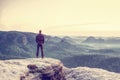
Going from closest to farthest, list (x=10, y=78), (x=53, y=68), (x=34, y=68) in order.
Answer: (x=10, y=78) → (x=34, y=68) → (x=53, y=68)

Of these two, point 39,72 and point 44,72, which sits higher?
point 39,72

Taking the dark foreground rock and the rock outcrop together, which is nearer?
the rock outcrop

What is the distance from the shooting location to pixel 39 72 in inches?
2899

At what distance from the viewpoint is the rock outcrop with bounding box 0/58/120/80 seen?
2650 inches

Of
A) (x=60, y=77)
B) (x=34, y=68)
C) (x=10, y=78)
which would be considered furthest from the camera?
(x=60, y=77)

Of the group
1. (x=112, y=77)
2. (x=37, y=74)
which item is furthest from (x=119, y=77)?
(x=37, y=74)

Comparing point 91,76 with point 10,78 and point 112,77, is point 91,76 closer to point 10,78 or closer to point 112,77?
point 112,77

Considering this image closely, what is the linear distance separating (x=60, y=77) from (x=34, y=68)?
14683 mm

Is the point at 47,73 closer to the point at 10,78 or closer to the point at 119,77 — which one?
the point at 10,78

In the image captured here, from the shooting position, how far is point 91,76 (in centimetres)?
9038

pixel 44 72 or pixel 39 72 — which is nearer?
pixel 39 72

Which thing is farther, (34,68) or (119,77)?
(119,77)

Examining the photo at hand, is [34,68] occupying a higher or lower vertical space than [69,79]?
higher

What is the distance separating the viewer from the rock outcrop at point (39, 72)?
6731 centimetres
